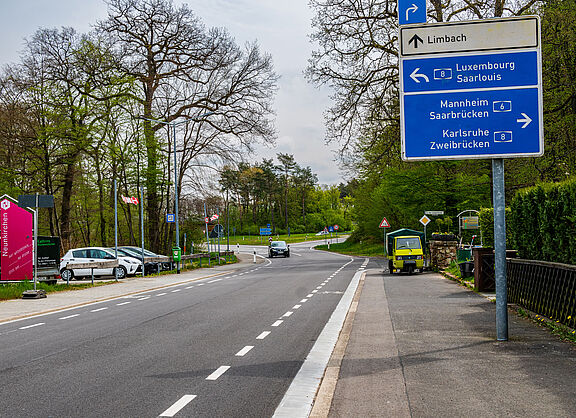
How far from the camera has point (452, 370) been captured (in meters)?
6.62

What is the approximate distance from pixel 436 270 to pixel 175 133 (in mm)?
19289

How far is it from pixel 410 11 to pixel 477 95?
1.76 meters

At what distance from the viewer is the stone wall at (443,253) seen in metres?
27.1

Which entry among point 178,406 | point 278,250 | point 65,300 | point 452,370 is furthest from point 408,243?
point 278,250

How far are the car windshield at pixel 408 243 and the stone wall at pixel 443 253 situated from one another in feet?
3.78

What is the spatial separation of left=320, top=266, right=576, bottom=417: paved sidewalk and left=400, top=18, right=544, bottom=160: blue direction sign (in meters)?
2.79

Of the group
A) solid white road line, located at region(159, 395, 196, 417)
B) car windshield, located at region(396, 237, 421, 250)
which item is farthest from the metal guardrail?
car windshield, located at region(396, 237, 421, 250)

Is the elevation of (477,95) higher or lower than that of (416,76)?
lower

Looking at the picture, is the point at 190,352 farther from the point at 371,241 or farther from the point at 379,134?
the point at 371,241

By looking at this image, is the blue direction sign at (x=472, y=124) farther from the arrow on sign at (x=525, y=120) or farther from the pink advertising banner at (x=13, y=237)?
the pink advertising banner at (x=13, y=237)

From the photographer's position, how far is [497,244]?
27.6ft

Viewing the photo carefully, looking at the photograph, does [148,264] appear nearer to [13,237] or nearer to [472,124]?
[13,237]

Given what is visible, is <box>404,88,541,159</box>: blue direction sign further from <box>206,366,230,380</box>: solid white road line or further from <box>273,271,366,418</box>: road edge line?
→ <box>206,366,230,380</box>: solid white road line

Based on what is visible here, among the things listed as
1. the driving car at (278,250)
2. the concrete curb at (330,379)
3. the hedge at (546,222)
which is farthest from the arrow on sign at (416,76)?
the driving car at (278,250)
